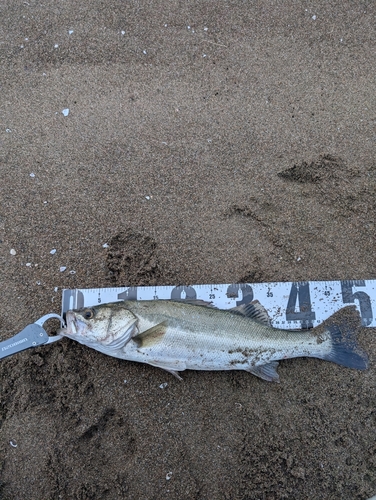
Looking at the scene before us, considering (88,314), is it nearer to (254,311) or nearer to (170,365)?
(170,365)

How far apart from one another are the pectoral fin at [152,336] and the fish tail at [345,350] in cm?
140

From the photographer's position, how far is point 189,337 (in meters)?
Result: 3.01

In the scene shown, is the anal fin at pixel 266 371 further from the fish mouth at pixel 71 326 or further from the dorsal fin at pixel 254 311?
the fish mouth at pixel 71 326

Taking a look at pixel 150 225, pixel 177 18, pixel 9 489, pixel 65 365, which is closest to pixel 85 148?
pixel 150 225

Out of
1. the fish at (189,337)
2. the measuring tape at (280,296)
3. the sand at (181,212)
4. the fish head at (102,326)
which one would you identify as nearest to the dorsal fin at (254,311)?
the fish at (189,337)

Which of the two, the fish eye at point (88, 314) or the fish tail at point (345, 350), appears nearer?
the fish eye at point (88, 314)

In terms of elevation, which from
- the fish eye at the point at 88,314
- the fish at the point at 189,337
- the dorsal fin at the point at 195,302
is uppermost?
the dorsal fin at the point at 195,302

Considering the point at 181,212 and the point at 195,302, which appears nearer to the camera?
the point at 195,302

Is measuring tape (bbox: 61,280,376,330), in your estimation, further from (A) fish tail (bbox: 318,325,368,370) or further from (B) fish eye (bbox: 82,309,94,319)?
(B) fish eye (bbox: 82,309,94,319)

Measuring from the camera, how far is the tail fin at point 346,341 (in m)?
3.19

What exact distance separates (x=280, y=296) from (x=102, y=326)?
160 cm

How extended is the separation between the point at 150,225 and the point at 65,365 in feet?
4.74

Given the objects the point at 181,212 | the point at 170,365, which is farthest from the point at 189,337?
the point at 181,212

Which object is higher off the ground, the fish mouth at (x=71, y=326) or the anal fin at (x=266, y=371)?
the fish mouth at (x=71, y=326)
